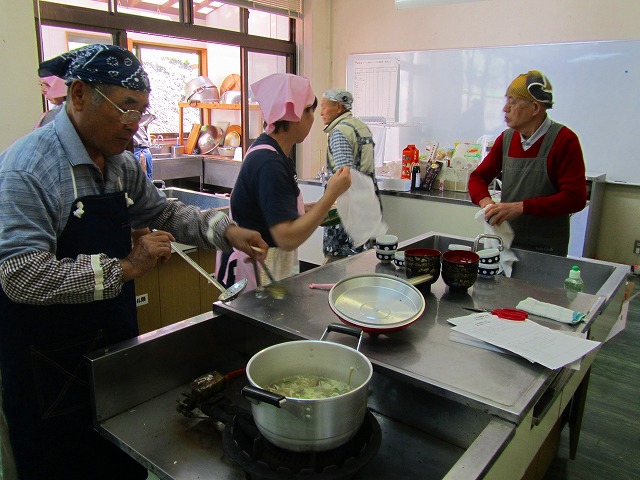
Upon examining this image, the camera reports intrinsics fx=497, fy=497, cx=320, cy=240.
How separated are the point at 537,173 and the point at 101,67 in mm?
1838

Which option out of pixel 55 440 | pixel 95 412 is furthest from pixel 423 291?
pixel 55 440

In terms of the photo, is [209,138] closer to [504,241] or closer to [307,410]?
[504,241]

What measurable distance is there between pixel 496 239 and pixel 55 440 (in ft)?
5.40

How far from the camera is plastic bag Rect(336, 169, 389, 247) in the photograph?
215cm

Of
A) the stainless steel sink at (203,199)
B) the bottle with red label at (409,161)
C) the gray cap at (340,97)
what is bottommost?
the stainless steel sink at (203,199)

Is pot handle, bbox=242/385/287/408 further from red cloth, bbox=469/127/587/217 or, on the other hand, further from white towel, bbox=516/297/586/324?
red cloth, bbox=469/127/587/217

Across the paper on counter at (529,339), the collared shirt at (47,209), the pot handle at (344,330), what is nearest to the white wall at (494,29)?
the paper on counter at (529,339)

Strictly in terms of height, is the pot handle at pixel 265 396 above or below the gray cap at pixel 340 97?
below

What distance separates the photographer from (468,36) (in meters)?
4.64

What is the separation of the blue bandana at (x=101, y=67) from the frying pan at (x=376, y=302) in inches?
28.4

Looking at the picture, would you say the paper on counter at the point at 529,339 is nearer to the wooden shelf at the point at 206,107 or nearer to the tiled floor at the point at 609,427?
the tiled floor at the point at 609,427

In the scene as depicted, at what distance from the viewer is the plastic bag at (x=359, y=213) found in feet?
7.07

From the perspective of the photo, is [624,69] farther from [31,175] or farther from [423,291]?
[31,175]

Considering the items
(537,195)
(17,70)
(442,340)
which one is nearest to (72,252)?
(442,340)
